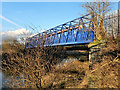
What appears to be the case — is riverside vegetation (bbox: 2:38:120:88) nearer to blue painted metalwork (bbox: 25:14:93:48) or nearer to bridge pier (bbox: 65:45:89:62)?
blue painted metalwork (bbox: 25:14:93:48)

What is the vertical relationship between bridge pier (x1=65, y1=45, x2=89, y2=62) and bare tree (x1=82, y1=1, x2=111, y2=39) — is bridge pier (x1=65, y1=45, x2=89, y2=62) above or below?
below

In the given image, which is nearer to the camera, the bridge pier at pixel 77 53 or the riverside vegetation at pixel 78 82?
the riverside vegetation at pixel 78 82

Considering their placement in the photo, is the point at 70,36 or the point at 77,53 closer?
the point at 70,36

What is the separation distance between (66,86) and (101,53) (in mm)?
4049

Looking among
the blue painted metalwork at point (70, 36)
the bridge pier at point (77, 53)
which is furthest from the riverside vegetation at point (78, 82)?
the bridge pier at point (77, 53)

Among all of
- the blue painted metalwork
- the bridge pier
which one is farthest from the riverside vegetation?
the bridge pier

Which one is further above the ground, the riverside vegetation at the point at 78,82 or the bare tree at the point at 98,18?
the bare tree at the point at 98,18

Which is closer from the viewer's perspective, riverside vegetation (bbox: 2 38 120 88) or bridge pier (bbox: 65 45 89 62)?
riverside vegetation (bbox: 2 38 120 88)

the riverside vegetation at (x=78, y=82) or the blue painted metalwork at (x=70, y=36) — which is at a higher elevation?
the blue painted metalwork at (x=70, y=36)

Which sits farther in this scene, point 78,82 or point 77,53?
point 77,53

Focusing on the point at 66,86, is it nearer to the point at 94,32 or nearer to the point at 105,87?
the point at 105,87

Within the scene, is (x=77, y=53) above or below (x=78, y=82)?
above

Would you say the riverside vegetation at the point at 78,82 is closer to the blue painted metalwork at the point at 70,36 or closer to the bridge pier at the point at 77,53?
the blue painted metalwork at the point at 70,36

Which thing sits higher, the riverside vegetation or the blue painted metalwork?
the blue painted metalwork
